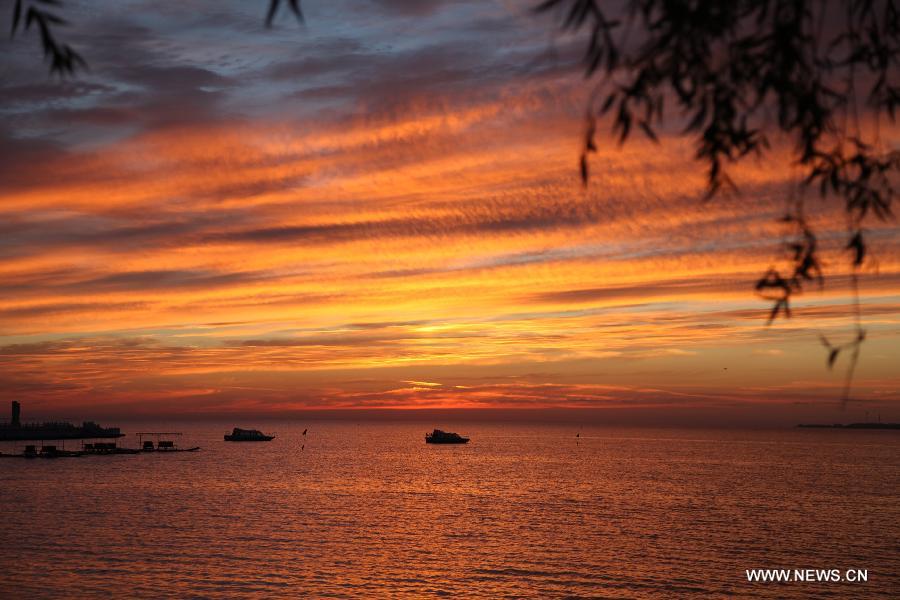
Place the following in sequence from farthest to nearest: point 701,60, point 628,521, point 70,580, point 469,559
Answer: point 628,521 → point 469,559 → point 70,580 → point 701,60

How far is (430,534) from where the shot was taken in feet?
227

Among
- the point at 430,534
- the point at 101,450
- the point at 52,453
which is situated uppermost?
the point at 101,450

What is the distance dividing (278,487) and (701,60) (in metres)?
104

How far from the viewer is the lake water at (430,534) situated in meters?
51.3

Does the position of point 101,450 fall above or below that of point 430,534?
above

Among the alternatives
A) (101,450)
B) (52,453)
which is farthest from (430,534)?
(101,450)

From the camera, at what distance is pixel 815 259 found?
8867 millimetres

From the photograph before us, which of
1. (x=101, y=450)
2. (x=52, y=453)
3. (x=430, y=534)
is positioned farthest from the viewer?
(x=101, y=450)

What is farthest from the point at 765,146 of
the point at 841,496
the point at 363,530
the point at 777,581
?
the point at 841,496

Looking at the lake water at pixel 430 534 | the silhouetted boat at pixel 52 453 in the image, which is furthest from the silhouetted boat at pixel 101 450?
the lake water at pixel 430 534

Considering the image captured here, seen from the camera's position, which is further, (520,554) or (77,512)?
(77,512)

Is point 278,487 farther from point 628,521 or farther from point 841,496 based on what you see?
point 841,496

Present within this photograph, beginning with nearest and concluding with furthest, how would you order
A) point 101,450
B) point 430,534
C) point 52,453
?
1. point 430,534
2. point 52,453
3. point 101,450

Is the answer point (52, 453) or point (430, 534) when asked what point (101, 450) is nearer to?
point (52, 453)
